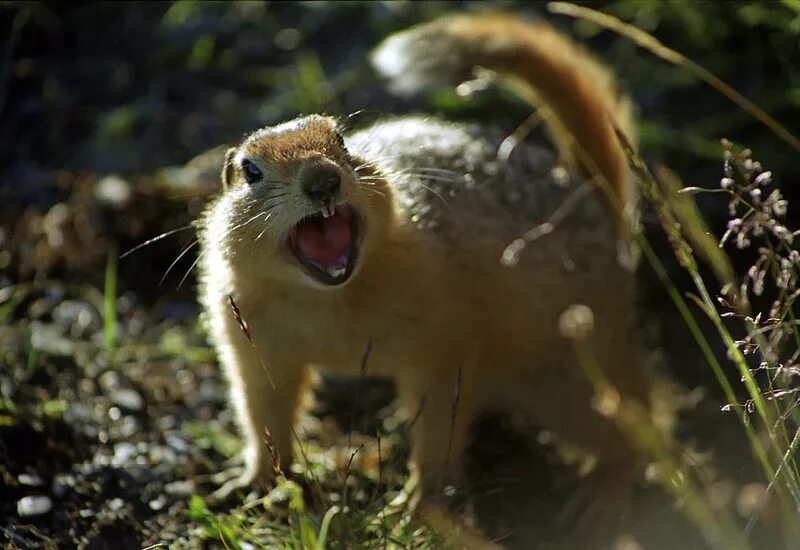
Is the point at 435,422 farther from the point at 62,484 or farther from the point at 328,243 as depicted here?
the point at 62,484

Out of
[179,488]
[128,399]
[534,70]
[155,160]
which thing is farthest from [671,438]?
[155,160]

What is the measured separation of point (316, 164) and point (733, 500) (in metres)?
2.01

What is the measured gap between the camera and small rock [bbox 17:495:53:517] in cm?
393

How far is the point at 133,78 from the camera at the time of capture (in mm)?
7289

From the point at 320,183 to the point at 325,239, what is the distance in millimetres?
322

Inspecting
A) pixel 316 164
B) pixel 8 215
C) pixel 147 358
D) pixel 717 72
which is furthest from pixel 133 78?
pixel 316 164

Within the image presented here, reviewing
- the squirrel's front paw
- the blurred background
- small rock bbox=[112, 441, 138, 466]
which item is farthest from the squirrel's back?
small rock bbox=[112, 441, 138, 466]

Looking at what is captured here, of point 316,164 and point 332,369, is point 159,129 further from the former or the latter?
point 316,164

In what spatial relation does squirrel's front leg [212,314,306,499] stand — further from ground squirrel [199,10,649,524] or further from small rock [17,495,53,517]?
small rock [17,495,53,517]

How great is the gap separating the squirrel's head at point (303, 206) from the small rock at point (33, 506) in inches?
46.1

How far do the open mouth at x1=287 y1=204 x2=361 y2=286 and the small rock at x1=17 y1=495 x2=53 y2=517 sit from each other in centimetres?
135

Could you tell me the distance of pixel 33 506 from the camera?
3.96 meters

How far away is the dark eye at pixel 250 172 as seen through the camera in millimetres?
3656

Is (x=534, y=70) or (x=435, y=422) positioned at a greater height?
(x=534, y=70)
